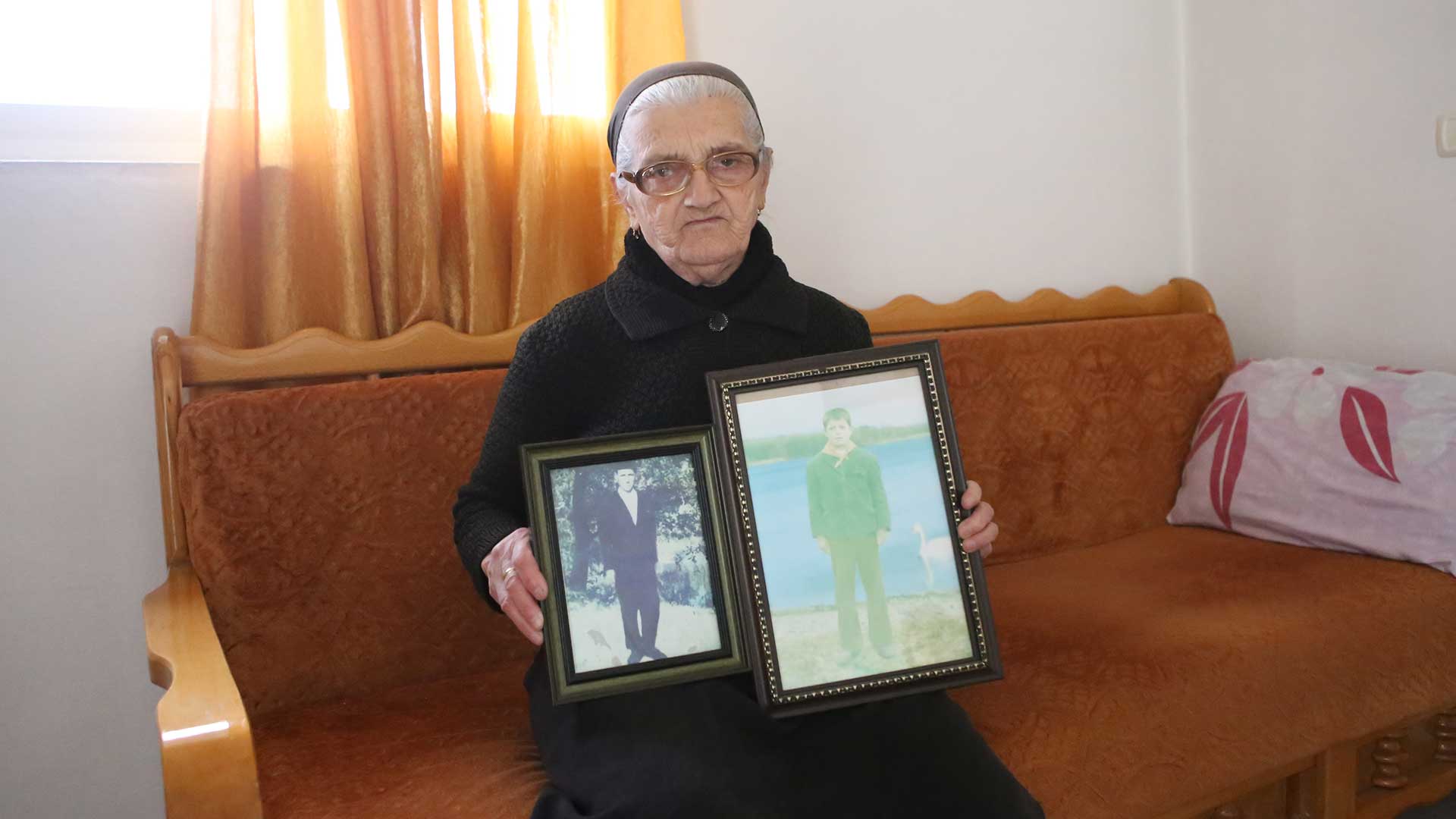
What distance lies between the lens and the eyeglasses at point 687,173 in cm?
132

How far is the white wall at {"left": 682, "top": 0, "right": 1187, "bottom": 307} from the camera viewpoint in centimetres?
217

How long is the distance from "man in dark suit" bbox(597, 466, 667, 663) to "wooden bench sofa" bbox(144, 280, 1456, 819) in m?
0.24

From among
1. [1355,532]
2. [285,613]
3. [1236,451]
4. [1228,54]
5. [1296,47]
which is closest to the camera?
[285,613]

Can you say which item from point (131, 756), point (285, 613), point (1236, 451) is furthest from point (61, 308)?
point (1236, 451)

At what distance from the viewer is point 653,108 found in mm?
1315

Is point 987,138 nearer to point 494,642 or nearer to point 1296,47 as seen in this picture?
point 1296,47

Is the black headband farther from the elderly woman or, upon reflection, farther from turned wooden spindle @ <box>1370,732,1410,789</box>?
turned wooden spindle @ <box>1370,732,1410,789</box>

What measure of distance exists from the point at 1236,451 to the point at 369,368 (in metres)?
1.71

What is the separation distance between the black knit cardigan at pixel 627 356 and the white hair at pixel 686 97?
0.48ft

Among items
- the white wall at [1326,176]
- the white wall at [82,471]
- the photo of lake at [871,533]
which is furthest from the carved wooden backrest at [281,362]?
the white wall at [1326,176]

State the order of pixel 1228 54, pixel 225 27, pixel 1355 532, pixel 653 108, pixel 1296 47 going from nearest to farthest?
pixel 653 108, pixel 225 27, pixel 1355 532, pixel 1296 47, pixel 1228 54

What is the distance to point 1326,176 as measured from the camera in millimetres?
2355

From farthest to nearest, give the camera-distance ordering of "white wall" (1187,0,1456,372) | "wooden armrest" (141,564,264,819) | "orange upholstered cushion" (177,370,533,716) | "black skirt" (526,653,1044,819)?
1. "white wall" (1187,0,1456,372)
2. "orange upholstered cushion" (177,370,533,716)
3. "black skirt" (526,653,1044,819)
4. "wooden armrest" (141,564,264,819)

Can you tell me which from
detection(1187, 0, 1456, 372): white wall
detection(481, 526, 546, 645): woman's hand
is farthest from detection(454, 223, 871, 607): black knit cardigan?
detection(1187, 0, 1456, 372): white wall
